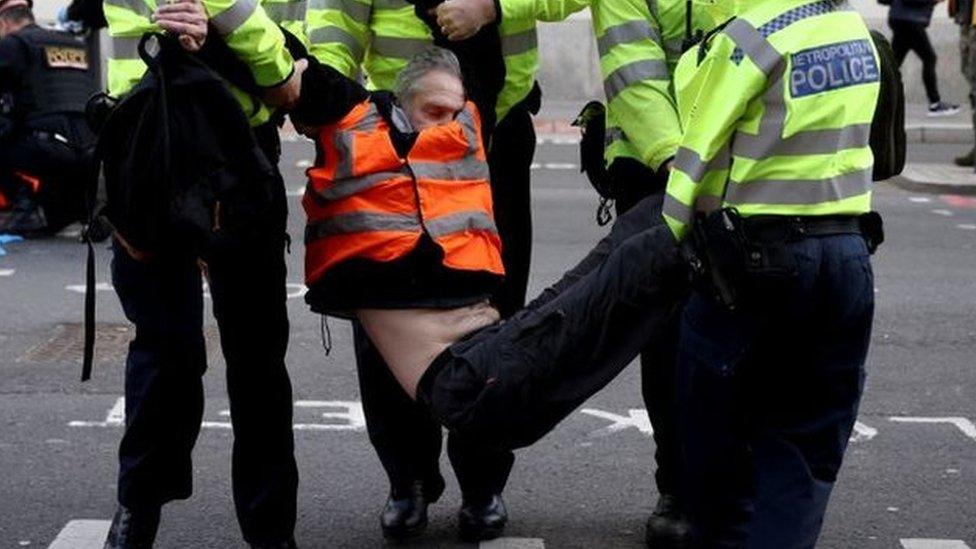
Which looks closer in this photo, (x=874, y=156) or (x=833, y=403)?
(x=833, y=403)

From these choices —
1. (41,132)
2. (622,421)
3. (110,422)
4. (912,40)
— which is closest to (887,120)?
(622,421)

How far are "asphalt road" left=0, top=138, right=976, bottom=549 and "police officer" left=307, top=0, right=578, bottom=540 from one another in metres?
0.14

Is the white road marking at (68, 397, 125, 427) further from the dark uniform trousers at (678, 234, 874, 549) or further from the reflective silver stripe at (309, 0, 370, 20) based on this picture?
the dark uniform trousers at (678, 234, 874, 549)

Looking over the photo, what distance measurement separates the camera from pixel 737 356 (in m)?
4.82

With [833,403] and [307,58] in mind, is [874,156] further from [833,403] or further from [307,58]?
[307,58]

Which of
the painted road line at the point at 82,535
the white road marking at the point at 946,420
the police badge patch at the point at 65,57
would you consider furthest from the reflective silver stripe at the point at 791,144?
the police badge patch at the point at 65,57

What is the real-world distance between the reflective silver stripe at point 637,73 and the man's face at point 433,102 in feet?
1.45

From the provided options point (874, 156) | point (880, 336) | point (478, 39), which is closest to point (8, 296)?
point (880, 336)

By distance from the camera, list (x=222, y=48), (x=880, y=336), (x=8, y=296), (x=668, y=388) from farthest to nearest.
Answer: (x=8, y=296) < (x=880, y=336) < (x=668, y=388) < (x=222, y=48)

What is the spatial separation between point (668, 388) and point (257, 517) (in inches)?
47.6

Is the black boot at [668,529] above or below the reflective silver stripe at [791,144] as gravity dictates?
below

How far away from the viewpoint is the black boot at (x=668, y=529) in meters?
6.03

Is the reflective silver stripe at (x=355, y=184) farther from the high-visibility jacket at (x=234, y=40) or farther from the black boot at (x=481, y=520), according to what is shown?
the black boot at (x=481, y=520)

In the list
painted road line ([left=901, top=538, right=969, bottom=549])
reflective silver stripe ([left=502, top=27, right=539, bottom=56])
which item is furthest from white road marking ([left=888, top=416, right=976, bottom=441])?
reflective silver stripe ([left=502, top=27, right=539, bottom=56])
